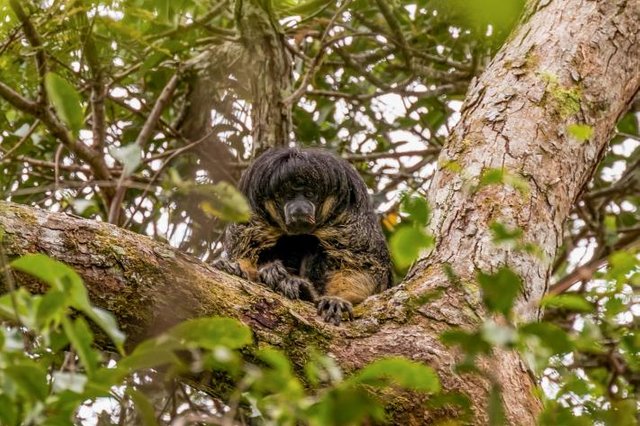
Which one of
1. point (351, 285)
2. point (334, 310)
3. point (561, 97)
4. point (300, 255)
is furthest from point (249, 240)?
point (561, 97)

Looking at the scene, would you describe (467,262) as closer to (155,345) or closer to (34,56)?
(155,345)

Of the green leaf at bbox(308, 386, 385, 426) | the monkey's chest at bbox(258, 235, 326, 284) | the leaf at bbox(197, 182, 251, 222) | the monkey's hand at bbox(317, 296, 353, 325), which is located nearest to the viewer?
the green leaf at bbox(308, 386, 385, 426)

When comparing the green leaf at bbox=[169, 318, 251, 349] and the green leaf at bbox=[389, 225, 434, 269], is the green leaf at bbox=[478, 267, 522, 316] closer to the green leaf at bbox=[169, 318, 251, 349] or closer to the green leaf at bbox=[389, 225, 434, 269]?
the green leaf at bbox=[389, 225, 434, 269]

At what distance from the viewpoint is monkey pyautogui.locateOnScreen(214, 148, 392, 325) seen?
619 cm

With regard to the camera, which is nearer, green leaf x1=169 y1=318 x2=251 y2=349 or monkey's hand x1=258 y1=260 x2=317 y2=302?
green leaf x1=169 y1=318 x2=251 y2=349

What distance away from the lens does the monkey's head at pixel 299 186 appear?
20.5ft

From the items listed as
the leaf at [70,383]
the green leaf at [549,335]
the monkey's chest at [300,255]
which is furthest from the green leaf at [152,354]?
the monkey's chest at [300,255]

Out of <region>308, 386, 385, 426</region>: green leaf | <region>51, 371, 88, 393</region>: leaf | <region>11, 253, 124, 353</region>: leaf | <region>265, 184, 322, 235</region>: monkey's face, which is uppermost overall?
<region>265, 184, 322, 235</region>: monkey's face

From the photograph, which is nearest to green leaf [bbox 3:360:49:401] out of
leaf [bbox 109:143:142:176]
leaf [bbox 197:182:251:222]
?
leaf [bbox 197:182:251:222]

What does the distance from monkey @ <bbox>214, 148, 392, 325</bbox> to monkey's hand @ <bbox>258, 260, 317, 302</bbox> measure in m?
0.27

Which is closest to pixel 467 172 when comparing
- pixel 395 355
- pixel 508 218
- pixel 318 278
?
pixel 508 218

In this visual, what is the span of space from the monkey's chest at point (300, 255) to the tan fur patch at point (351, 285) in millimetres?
203

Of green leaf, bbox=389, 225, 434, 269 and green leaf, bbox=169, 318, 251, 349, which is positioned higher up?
green leaf, bbox=389, 225, 434, 269

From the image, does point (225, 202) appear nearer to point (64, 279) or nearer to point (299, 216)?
point (64, 279)
